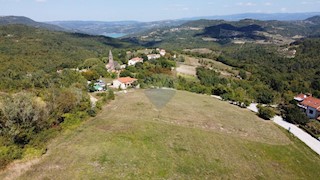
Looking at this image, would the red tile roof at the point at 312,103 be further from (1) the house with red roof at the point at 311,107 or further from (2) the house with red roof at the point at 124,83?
(2) the house with red roof at the point at 124,83

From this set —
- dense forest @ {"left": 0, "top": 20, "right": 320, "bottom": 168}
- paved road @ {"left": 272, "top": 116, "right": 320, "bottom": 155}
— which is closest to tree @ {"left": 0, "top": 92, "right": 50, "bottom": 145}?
dense forest @ {"left": 0, "top": 20, "right": 320, "bottom": 168}

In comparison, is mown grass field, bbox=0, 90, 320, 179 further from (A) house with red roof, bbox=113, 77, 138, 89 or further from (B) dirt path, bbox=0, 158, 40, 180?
(A) house with red roof, bbox=113, 77, 138, 89

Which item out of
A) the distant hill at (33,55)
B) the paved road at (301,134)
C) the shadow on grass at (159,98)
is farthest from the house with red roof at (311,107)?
the distant hill at (33,55)

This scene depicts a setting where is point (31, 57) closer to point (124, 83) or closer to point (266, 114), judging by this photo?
point (124, 83)

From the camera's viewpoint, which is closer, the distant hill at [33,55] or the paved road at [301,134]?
the paved road at [301,134]

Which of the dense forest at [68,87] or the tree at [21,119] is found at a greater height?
the tree at [21,119]

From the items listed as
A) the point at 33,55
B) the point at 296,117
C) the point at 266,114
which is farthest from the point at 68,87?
the point at 33,55

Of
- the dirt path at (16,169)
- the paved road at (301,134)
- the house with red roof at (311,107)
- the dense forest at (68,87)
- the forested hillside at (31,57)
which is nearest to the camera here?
the dirt path at (16,169)

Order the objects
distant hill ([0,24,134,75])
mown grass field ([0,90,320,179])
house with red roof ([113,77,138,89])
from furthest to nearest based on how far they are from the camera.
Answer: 1. distant hill ([0,24,134,75])
2. house with red roof ([113,77,138,89])
3. mown grass field ([0,90,320,179])

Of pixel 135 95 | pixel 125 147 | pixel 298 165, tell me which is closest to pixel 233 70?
pixel 135 95
